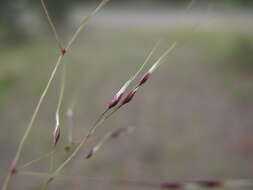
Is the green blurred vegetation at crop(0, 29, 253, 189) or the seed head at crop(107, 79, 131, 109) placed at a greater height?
the seed head at crop(107, 79, 131, 109)

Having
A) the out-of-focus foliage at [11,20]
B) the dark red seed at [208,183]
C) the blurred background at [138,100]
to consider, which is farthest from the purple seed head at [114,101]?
the out-of-focus foliage at [11,20]

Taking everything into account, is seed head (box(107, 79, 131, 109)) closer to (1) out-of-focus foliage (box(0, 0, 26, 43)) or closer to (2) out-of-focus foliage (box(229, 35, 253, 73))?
(2) out-of-focus foliage (box(229, 35, 253, 73))

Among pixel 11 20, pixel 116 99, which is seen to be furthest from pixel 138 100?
pixel 116 99

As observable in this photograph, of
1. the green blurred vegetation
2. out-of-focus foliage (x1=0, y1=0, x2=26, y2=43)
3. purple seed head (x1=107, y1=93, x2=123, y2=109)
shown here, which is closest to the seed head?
purple seed head (x1=107, y1=93, x2=123, y2=109)

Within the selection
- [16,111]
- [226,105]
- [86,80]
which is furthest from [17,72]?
[226,105]

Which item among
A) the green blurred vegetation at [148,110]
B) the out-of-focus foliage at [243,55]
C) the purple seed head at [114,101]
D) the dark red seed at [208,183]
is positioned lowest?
the out-of-focus foliage at [243,55]

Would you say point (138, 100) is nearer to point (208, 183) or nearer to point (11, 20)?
point (11, 20)

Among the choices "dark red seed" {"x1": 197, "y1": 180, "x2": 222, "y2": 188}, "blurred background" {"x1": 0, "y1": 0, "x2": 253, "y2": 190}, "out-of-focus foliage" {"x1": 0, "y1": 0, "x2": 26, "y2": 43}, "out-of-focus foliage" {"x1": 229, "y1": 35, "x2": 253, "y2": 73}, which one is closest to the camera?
"dark red seed" {"x1": 197, "y1": 180, "x2": 222, "y2": 188}

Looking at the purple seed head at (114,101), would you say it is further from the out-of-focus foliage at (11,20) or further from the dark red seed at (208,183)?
the out-of-focus foliage at (11,20)
